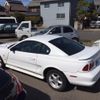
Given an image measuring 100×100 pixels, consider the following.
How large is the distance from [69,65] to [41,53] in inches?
41.7

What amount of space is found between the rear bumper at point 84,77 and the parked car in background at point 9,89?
166cm

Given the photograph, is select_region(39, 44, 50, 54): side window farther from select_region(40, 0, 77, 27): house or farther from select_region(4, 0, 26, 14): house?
select_region(4, 0, 26, 14): house

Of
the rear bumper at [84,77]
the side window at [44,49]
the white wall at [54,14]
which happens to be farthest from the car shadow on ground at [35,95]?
the white wall at [54,14]

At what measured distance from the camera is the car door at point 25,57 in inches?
275

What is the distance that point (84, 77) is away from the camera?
19.5ft

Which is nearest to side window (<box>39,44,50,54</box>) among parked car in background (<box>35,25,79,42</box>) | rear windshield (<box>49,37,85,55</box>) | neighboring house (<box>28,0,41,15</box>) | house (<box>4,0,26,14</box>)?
rear windshield (<box>49,37,85,55</box>)

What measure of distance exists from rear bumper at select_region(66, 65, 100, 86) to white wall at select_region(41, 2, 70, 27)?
3824 centimetres

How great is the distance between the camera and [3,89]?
14.0 ft

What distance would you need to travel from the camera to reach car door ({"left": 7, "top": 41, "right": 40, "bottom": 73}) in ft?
22.9

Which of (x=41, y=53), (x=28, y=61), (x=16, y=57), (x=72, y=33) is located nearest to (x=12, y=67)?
(x=16, y=57)

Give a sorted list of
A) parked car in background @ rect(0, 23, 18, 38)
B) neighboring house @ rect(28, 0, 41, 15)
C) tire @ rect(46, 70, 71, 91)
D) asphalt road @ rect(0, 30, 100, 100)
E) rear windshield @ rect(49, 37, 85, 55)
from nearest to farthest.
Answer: asphalt road @ rect(0, 30, 100, 100) → tire @ rect(46, 70, 71, 91) → rear windshield @ rect(49, 37, 85, 55) → parked car in background @ rect(0, 23, 18, 38) → neighboring house @ rect(28, 0, 41, 15)

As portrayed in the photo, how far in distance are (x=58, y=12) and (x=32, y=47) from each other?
39.0 m

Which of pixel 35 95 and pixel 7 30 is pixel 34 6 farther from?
pixel 35 95

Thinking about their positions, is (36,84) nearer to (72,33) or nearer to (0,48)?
(0,48)
